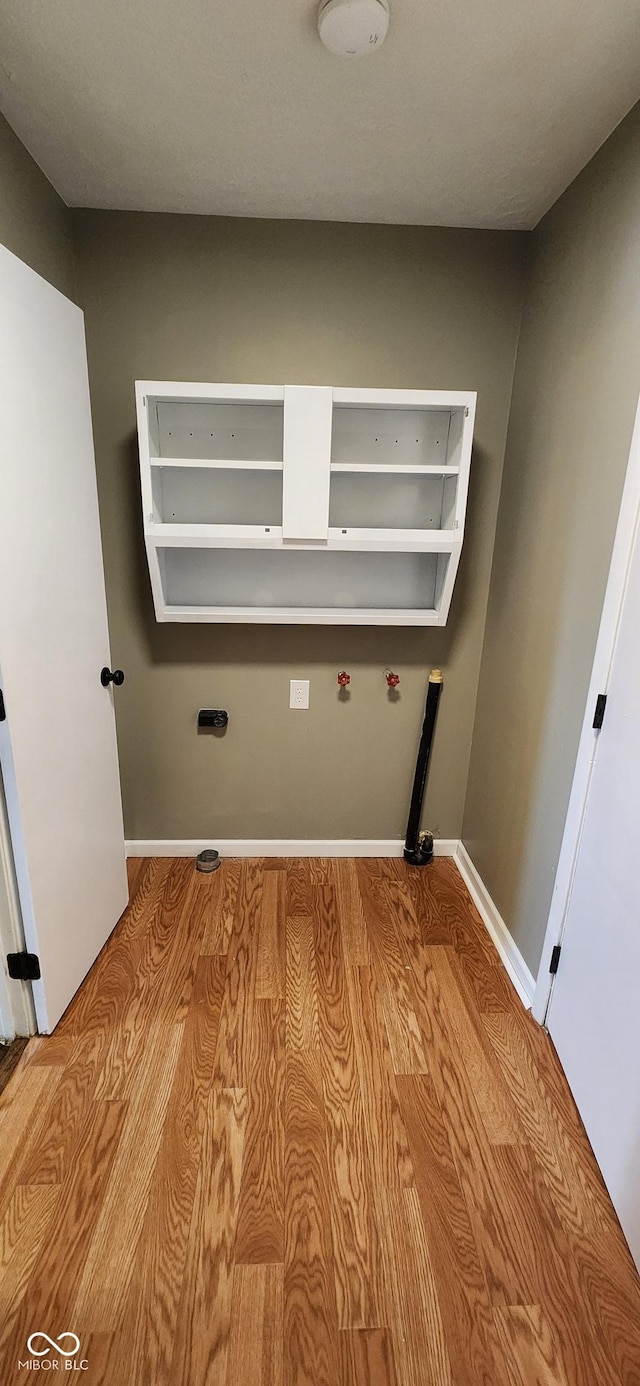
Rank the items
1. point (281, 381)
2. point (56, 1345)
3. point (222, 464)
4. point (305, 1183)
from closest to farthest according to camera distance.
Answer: point (56, 1345) < point (305, 1183) < point (222, 464) < point (281, 381)

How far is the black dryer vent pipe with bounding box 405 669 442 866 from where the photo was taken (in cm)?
235

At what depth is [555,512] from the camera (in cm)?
175

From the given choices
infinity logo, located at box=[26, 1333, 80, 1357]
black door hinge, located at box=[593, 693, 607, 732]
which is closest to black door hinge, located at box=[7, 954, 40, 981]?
infinity logo, located at box=[26, 1333, 80, 1357]

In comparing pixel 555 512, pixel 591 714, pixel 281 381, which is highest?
pixel 281 381

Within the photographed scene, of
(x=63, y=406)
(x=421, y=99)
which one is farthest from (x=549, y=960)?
(x=421, y=99)

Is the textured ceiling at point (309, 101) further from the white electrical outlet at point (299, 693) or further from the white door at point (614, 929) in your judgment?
the white electrical outlet at point (299, 693)

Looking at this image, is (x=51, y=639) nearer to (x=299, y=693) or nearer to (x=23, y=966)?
(x=23, y=966)

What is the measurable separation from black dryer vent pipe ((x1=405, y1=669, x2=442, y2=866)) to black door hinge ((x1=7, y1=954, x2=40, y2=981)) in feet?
4.90

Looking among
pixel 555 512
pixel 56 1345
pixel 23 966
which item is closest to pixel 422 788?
pixel 555 512

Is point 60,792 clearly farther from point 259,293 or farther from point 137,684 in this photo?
point 259,293

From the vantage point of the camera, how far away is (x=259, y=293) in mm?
1959

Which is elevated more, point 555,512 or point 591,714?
point 555,512

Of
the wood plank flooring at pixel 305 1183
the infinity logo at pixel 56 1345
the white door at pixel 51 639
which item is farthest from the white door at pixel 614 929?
the white door at pixel 51 639

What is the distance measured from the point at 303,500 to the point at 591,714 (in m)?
1.08
